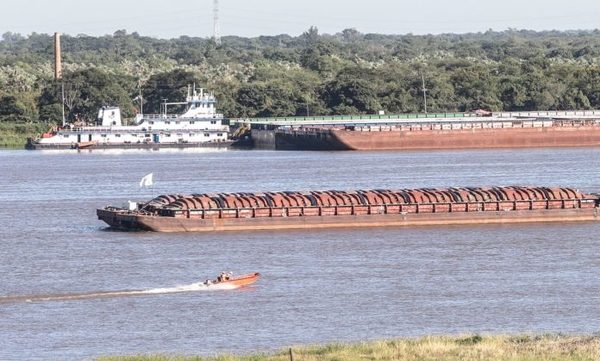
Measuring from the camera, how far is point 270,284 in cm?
3731

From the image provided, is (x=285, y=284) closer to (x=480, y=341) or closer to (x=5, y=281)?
(x=5, y=281)

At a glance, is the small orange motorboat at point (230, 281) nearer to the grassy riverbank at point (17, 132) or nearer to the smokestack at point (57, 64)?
the grassy riverbank at point (17, 132)

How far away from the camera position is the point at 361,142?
100062 millimetres

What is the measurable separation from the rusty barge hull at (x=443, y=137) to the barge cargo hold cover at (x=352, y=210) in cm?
4860

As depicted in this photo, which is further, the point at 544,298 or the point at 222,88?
the point at 222,88

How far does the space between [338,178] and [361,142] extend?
1170 inches

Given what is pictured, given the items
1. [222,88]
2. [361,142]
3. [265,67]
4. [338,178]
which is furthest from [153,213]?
[265,67]

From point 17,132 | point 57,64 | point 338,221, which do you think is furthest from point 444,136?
point 338,221

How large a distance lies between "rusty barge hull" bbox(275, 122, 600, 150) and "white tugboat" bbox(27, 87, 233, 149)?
19.1 feet

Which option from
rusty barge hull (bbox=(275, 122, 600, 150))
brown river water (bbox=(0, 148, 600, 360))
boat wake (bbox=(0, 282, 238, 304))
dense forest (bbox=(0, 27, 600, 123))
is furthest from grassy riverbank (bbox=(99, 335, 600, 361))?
dense forest (bbox=(0, 27, 600, 123))

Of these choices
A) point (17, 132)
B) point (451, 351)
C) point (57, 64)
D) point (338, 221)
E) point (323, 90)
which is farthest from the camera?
point (57, 64)

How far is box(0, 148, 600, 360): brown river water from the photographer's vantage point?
31.3 metres

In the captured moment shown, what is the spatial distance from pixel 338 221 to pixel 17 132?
6911 cm

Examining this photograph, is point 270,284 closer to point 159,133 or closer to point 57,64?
point 159,133
